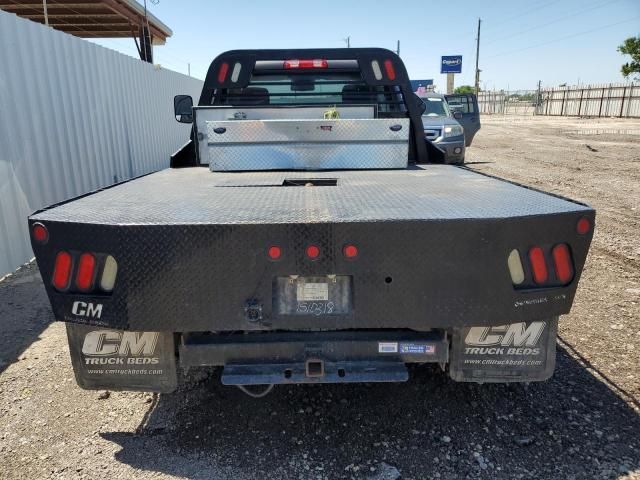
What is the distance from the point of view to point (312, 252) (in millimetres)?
2113

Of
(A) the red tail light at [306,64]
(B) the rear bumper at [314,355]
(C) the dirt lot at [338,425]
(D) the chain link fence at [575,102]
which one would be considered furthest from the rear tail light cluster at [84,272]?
(D) the chain link fence at [575,102]

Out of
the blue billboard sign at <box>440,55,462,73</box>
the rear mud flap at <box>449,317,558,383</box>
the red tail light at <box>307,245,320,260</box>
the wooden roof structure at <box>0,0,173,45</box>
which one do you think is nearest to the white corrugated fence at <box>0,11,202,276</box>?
the wooden roof structure at <box>0,0,173,45</box>

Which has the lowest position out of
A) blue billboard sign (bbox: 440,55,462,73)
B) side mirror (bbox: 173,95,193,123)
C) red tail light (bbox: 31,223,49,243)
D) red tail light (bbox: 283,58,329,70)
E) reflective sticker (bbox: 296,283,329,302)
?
reflective sticker (bbox: 296,283,329,302)

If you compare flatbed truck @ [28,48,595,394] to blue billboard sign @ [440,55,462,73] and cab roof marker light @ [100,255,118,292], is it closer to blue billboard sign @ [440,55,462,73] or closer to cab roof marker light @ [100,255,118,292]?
cab roof marker light @ [100,255,118,292]

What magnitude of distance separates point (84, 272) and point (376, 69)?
3.36 metres

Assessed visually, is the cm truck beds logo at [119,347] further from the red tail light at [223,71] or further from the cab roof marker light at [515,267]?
the red tail light at [223,71]

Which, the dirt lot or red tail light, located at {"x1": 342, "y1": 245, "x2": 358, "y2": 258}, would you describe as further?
the dirt lot

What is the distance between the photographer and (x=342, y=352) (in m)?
2.36

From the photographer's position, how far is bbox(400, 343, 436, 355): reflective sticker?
7.78 feet

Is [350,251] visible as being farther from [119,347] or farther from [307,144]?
[307,144]

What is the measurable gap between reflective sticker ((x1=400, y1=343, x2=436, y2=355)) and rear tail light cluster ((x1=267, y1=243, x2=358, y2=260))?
56 centimetres

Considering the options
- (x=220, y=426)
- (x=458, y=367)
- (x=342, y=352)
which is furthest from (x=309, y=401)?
(x=458, y=367)

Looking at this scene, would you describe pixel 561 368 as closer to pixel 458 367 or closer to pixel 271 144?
pixel 458 367

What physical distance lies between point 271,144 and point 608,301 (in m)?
3.25
